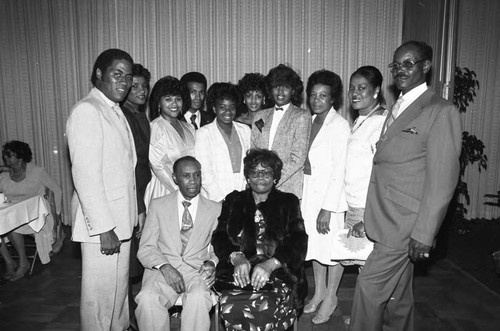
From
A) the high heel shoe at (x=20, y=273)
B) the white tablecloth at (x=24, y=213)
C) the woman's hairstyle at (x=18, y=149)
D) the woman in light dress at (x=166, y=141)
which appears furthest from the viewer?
the woman's hairstyle at (x=18, y=149)

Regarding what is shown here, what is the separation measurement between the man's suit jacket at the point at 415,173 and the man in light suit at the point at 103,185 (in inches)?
62.0

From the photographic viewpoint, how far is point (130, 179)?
2.62 m

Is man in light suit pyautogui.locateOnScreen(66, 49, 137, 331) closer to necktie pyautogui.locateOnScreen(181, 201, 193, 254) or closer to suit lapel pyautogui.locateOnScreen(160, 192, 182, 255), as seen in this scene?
suit lapel pyautogui.locateOnScreen(160, 192, 182, 255)

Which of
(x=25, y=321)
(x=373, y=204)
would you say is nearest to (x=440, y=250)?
(x=373, y=204)

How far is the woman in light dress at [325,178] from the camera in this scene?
3.12 m

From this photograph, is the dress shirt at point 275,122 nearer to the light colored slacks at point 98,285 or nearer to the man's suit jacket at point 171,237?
the man's suit jacket at point 171,237

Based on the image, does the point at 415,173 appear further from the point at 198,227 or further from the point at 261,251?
the point at 198,227

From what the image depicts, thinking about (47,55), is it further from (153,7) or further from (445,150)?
(445,150)

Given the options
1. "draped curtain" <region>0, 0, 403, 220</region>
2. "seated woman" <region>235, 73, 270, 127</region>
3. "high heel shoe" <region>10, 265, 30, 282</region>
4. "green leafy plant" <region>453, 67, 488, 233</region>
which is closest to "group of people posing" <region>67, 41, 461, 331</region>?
"seated woman" <region>235, 73, 270, 127</region>

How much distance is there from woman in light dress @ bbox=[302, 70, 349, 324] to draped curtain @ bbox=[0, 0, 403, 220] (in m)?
3.39

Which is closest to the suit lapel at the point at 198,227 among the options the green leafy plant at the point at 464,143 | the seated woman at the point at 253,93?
the seated woman at the point at 253,93

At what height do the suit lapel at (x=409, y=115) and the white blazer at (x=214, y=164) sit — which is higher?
the suit lapel at (x=409, y=115)

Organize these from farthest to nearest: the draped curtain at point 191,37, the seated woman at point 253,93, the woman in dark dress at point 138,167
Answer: the draped curtain at point 191,37 → the seated woman at point 253,93 → the woman in dark dress at point 138,167

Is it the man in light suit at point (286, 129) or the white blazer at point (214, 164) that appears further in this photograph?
the white blazer at point (214, 164)
